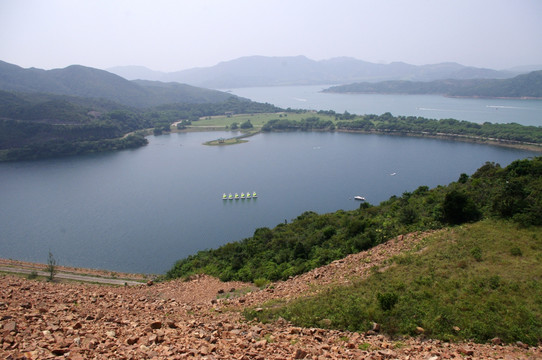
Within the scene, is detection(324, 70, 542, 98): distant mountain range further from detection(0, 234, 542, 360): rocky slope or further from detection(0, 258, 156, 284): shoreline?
detection(0, 234, 542, 360): rocky slope

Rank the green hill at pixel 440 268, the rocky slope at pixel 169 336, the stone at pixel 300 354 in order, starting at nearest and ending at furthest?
the rocky slope at pixel 169 336 < the stone at pixel 300 354 < the green hill at pixel 440 268

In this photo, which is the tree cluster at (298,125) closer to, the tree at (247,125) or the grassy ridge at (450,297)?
the tree at (247,125)

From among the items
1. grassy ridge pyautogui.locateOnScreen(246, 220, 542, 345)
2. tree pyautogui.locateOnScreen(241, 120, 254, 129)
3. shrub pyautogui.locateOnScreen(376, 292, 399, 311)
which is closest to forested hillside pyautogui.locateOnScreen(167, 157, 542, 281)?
grassy ridge pyautogui.locateOnScreen(246, 220, 542, 345)

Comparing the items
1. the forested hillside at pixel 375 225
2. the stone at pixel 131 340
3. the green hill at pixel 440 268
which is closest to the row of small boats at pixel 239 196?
the forested hillside at pixel 375 225

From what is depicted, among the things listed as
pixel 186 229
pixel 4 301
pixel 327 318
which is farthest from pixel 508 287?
pixel 186 229

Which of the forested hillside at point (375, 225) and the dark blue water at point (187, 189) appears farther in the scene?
the dark blue water at point (187, 189)

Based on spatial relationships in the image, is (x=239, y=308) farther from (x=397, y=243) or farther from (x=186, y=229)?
(x=186, y=229)

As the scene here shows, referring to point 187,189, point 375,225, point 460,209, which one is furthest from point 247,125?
point 460,209
